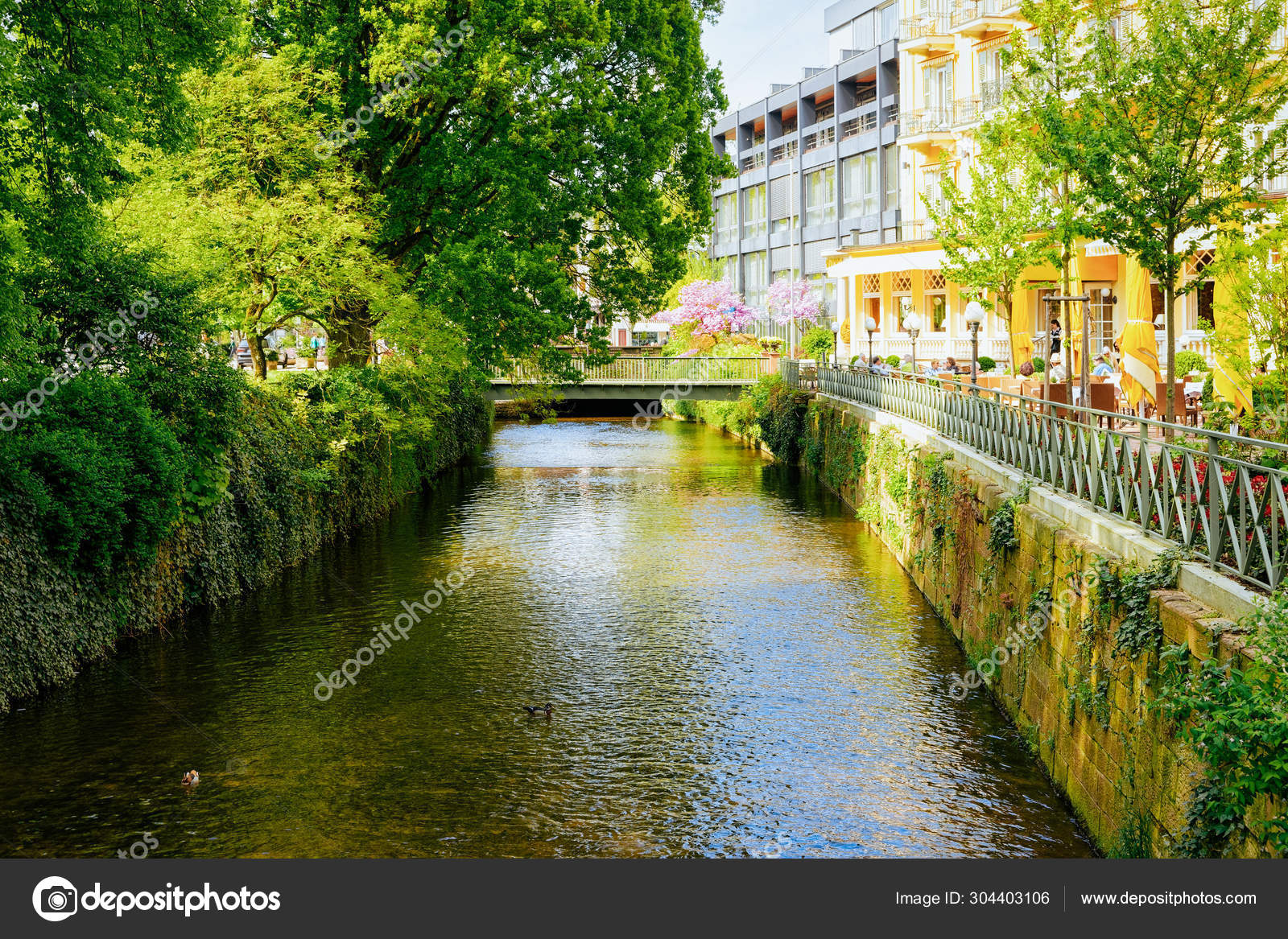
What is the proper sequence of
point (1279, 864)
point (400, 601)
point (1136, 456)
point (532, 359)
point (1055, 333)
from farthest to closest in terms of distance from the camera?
point (532, 359) → point (1055, 333) → point (400, 601) → point (1136, 456) → point (1279, 864)

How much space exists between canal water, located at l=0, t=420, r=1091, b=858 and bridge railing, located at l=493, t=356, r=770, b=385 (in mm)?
22972

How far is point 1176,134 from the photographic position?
49.7 ft

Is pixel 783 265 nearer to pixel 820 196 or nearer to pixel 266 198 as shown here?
pixel 820 196

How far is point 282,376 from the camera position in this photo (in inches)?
952

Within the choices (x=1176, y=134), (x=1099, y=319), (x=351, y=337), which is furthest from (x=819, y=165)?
(x=1176, y=134)

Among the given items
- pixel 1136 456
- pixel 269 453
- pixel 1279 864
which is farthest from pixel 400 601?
pixel 1279 864

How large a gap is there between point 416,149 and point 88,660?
16.1 m

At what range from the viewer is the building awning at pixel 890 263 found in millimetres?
37500

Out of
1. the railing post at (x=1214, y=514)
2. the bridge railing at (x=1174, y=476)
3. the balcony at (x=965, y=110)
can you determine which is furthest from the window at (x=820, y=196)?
the railing post at (x=1214, y=514)

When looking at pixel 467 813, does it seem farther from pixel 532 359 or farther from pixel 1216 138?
pixel 532 359

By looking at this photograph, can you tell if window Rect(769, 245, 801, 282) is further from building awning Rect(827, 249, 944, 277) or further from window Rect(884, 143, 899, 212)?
building awning Rect(827, 249, 944, 277)

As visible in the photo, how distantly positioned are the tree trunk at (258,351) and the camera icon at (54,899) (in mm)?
17012

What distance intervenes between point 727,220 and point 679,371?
35.2 meters

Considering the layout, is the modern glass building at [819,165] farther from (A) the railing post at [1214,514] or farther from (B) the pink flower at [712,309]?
(A) the railing post at [1214,514]
